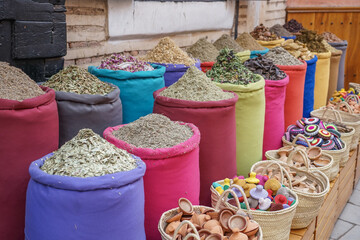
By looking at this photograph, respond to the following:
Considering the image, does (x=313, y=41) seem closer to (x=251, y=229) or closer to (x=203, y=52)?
(x=203, y=52)

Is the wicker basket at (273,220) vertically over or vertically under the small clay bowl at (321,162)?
over

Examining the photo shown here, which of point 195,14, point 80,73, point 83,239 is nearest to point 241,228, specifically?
point 83,239

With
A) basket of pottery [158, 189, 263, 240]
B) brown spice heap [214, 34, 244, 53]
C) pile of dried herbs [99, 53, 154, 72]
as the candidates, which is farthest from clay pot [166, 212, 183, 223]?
brown spice heap [214, 34, 244, 53]

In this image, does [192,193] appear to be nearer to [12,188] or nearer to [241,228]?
[241,228]

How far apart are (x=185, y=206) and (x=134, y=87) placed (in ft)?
2.64

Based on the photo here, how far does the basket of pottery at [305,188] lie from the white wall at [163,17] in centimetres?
139

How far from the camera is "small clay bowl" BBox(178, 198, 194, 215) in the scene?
164 cm

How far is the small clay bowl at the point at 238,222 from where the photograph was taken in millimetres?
1599

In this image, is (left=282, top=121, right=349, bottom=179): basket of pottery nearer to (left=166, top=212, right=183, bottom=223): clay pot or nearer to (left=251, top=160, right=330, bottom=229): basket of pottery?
(left=251, top=160, right=330, bottom=229): basket of pottery

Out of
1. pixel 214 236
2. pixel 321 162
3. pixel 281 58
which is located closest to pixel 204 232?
pixel 214 236

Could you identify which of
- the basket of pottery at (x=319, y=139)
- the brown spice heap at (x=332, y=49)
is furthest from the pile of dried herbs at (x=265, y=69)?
the brown spice heap at (x=332, y=49)

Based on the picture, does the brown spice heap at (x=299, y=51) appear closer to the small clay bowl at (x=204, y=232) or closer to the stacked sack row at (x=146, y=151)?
the stacked sack row at (x=146, y=151)

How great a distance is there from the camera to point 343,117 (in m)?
3.73

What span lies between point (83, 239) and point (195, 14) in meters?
2.93
